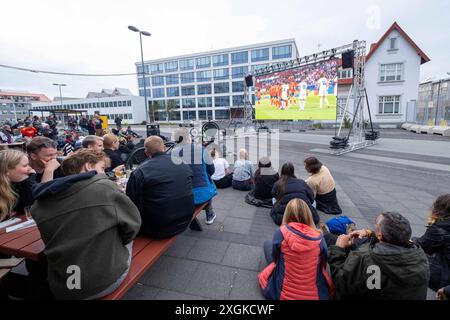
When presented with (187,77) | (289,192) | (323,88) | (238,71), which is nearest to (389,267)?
(289,192)

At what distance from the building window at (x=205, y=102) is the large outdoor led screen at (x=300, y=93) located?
114 feet

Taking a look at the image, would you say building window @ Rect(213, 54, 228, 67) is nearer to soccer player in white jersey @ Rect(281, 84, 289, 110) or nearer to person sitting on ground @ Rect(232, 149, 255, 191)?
soccer player in white jersey @ Rect(281, 84, 289, 110)

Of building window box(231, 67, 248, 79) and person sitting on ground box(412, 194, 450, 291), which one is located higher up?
building window box(231, 67, 248, 79)

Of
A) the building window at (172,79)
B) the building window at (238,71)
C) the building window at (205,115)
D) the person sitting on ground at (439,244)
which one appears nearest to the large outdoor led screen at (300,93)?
the person sitting on ground at (439,244)

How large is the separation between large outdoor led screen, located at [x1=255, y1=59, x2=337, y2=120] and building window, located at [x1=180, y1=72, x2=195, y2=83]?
38267 millimetres

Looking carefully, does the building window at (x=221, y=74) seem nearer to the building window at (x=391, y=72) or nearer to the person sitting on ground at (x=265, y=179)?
the building window at (x=391, y=72)

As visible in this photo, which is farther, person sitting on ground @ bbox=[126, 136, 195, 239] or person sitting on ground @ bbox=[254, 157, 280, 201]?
person sitting on ground @ bbox=[254, 157, 280, 201]

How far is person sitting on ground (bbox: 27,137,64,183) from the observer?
291 cm

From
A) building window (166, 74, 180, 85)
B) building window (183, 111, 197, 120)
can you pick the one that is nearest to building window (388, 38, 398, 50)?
building window (183, 111, 197, 120)

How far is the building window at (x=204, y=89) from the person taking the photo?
51.3m

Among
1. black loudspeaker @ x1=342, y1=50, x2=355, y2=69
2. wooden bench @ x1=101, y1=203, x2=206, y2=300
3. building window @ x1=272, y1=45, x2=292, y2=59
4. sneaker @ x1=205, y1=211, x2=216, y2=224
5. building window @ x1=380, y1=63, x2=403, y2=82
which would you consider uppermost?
building window @ x1=272, y1=45, x2=292, y2=59

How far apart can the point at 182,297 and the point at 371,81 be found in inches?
1036

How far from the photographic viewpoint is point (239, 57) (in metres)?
47.4
